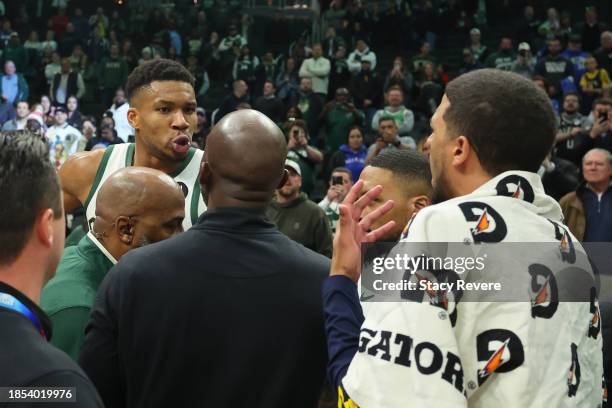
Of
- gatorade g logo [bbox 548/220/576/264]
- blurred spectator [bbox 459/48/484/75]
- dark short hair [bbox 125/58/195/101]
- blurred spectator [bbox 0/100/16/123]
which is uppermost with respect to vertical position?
gatorade g logo [bbox 548/220/576/264]

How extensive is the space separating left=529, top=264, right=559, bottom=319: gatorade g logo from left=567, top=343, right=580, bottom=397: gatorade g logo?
0.36ft

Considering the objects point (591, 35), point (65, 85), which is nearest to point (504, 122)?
point (591, 35)

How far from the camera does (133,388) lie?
2299 millimetres

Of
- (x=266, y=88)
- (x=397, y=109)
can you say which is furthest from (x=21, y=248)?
(x=266, y=88)

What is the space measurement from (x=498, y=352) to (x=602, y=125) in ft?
31.8

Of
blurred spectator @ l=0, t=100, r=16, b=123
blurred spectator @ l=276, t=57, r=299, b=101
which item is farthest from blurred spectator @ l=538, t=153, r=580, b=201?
blurred spectator @ l=0, t=100, r=16, b=123

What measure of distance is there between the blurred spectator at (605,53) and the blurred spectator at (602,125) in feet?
15.0

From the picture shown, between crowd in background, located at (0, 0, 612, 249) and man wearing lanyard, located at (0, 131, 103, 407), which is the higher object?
man wearing lanyard, located at (0, 131, 103, 407)

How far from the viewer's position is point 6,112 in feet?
57.8

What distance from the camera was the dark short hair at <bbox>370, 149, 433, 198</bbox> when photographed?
3340 mm

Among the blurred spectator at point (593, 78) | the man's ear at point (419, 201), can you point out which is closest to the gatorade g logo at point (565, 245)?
the man's ear at point (419, 201)

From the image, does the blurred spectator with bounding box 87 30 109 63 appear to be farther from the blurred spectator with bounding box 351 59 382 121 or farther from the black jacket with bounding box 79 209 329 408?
the black jacket with bounding box 79 209 329 408

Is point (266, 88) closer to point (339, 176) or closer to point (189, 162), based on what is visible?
point (339, 176)

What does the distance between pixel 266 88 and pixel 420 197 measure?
12648 millimetres
